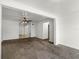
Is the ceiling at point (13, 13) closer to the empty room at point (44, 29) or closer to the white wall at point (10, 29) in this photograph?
the empty room at point (44, 29)

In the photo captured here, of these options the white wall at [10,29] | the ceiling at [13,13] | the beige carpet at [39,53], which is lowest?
the beige carpet at [39,53]

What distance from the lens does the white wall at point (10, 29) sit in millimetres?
7027

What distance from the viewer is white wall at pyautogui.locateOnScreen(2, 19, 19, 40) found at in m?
7.03

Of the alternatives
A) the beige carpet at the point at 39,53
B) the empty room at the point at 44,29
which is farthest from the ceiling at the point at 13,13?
the beige carpet at the point at 39,53

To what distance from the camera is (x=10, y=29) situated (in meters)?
7.50

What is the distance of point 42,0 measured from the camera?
283cm

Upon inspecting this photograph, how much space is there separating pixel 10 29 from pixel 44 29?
407 cm

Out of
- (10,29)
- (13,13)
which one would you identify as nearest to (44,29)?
(10,29)

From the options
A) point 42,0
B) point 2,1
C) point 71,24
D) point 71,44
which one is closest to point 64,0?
point 42,0

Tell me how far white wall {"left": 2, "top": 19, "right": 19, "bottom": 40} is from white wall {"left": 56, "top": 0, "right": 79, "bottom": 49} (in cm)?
508

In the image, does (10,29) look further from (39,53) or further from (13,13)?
(39,53)

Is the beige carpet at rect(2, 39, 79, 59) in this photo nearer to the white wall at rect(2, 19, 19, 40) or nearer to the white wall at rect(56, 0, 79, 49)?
the white wall at rect(56, 0, 79, 49)

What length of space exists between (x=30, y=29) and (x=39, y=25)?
1.35 meters

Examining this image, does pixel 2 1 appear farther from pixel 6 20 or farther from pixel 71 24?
pixel 6 20
